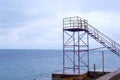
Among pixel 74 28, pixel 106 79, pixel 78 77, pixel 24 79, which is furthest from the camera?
pixel 24 79

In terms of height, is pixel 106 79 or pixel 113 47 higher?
pixel 113 47

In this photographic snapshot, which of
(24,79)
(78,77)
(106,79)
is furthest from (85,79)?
(24,79)

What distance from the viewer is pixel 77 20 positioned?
30812 millimetres

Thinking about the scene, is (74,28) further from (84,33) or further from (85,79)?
(85,79)

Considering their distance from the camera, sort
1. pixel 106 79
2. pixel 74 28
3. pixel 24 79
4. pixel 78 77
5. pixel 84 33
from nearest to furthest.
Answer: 1. pixel 106 79
2. pixel 78 77
3. pixel 74 28
4. pixel 84 33
5. pixel 24 79

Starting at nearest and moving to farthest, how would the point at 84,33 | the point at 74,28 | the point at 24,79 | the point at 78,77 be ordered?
the point at 78,77 < the point at 74,28 < the point at 84,33 < the point at 24,79

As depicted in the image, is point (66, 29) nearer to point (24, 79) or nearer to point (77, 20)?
point (77, 20)

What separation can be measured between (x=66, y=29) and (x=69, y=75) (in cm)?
549

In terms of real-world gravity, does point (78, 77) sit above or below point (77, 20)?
below

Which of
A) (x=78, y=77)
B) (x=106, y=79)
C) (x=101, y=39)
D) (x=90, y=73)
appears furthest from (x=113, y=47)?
(x=106, y=79)

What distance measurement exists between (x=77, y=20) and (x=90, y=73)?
607cm

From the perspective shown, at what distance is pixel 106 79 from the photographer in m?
17.8

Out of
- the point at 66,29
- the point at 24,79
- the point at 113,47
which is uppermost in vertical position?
the point at 66,29

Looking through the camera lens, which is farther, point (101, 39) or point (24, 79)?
point (24, 79)
